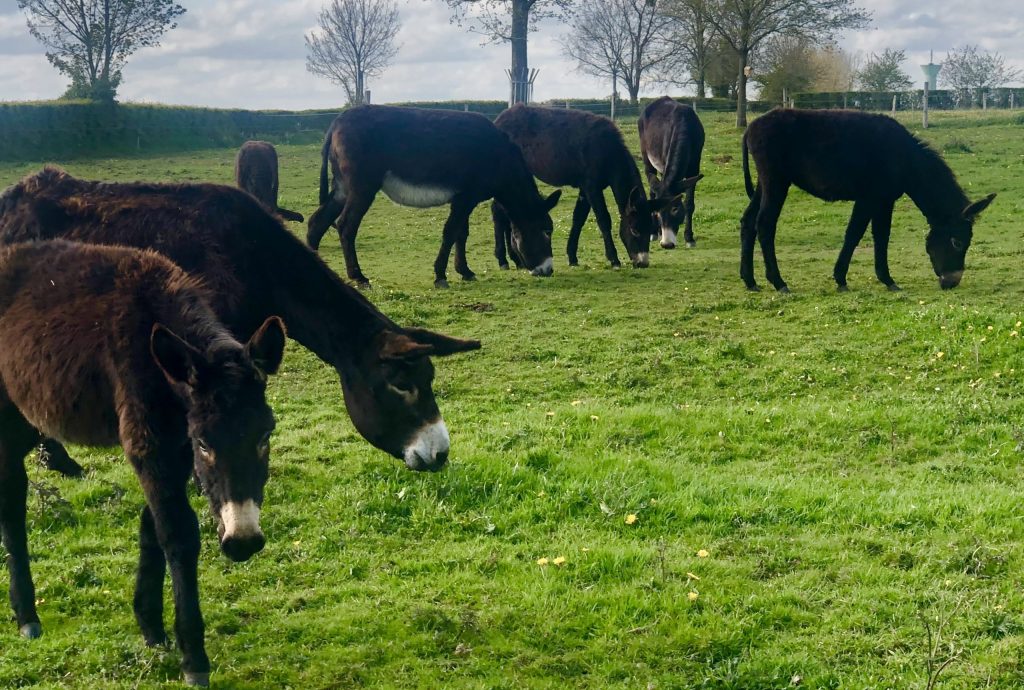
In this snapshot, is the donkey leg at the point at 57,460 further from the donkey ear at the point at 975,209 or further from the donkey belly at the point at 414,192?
the donkey ear at the point at 975,209

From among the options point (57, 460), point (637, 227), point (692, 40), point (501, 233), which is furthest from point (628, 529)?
point (692, 40)

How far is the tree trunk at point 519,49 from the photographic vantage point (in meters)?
33.3

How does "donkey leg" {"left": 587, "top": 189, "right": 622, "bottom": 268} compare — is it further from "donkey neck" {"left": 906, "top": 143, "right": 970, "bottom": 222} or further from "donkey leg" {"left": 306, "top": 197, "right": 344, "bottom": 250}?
"donkey neck" {"left": 906, "top": 143, "right": 970, "bottom": 222}

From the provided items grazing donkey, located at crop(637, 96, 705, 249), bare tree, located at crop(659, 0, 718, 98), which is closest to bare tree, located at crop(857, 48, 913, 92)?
bare tree, located at crop(659, 0, 718, 98)

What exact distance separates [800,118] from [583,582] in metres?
9.74

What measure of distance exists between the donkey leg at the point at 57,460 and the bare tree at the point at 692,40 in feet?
99.8

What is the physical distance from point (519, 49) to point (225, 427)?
31578 millimetres

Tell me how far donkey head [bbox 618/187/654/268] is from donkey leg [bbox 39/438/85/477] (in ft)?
33.7

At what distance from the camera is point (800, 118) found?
1334cm

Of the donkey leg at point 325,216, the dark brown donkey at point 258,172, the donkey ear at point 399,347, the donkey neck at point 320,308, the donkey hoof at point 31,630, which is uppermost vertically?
the dark brown donkey at point 258,172

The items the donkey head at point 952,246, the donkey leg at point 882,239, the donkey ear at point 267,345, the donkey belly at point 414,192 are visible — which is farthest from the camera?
the donkey belly at point 414,192

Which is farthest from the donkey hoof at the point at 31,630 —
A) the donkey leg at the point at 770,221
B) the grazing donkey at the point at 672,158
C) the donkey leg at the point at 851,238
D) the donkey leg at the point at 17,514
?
the grazing donkey at the point at 672,158

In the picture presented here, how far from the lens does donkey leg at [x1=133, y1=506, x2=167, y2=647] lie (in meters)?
4.66

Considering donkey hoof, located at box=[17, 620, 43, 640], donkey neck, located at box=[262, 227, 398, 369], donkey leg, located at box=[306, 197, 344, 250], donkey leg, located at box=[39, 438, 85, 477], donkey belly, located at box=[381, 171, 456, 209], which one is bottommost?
donkey hoof, located at box=[17, 620, 43, 640]
